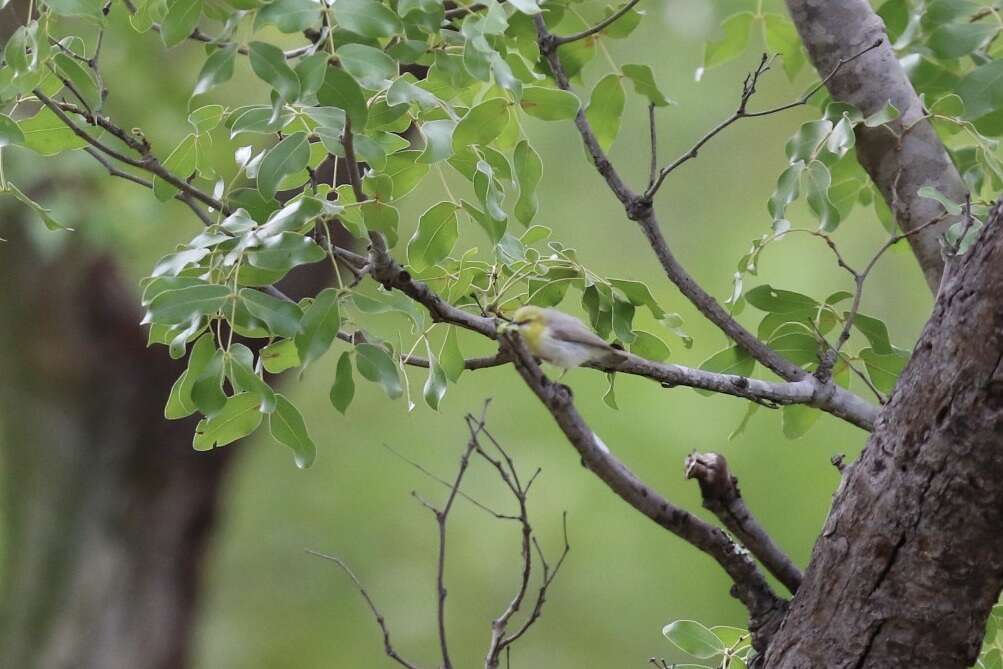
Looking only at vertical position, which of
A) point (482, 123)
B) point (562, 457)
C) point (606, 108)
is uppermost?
point (562, 457)

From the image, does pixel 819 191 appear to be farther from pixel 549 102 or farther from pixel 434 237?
pixel 434 237

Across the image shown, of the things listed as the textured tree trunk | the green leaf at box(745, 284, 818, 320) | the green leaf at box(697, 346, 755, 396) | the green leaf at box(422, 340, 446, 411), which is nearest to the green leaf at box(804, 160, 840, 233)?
the green leaf at box(745, 284, 818, 320)

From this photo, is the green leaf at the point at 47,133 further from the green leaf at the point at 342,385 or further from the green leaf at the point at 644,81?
the green leaf at the point at 644,81

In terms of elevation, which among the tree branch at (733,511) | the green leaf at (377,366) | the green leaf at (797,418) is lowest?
the green leaf at (377,366)

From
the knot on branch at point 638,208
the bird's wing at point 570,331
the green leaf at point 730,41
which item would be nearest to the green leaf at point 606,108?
the knot on branch at point 638,208

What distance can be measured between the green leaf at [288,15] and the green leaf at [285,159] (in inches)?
5.1

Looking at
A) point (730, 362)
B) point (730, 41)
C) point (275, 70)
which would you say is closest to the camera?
point (275, 70)

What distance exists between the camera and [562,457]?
5348 mm

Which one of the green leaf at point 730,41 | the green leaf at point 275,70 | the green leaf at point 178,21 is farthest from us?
the green leaf at point 730,41

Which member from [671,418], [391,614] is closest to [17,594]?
[391,614]

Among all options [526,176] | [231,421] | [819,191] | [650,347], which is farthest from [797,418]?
[231,421]

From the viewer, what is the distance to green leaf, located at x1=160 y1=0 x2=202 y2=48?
122cm

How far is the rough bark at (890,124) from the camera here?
1830 millimetres

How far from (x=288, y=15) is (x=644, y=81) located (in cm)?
73
